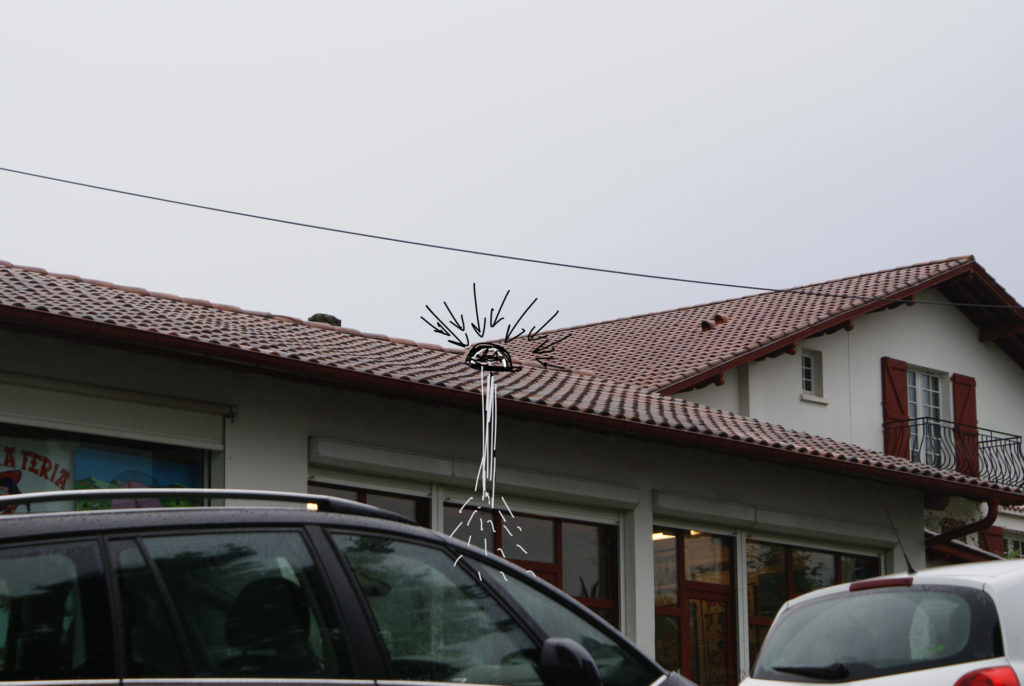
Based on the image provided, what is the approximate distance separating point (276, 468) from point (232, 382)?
84 cm

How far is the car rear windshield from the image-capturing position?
6.90 m

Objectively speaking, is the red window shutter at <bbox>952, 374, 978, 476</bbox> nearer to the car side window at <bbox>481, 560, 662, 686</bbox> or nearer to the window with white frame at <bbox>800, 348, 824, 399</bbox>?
the window with white frame at <bbox>800, 348, 824, 399</bbox>

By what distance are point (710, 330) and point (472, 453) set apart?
498 inches

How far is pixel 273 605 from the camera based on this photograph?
13.4 feet

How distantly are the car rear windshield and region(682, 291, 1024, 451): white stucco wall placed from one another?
14244 millimetres

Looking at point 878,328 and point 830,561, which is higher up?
point 878,328

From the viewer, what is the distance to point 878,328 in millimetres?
25547

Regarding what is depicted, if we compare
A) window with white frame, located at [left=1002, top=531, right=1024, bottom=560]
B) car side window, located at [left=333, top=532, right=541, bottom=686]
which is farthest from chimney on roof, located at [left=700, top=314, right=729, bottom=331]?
car side window, located at [left=333, top=532, right=541, bottom=686]

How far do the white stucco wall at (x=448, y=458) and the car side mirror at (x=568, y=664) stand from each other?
7.52 meters

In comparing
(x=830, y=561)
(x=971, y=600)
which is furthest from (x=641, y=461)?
(x=971, y=600)

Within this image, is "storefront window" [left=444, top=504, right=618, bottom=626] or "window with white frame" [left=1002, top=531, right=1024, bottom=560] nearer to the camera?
"storefront window" [left=444, top=504, right=618, bottom=626]

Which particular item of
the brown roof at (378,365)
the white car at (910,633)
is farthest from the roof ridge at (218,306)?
the white car at (910,633)

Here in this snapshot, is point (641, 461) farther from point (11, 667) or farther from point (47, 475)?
point (11, 667)

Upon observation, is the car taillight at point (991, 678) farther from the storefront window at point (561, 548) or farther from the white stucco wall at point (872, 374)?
the white stucco wall at point (872, 374)
